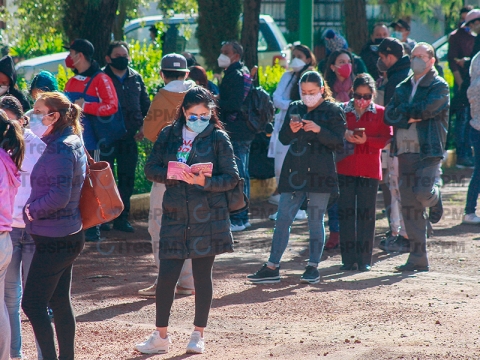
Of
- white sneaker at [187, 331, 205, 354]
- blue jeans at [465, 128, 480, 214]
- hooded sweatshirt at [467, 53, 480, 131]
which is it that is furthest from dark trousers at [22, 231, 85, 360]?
blue jeans at [465, 128, 480, 214]

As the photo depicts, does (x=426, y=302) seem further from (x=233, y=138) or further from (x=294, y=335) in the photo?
(x=233, y=138)

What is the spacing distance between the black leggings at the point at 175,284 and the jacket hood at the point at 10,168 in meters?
1.22

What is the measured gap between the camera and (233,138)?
9.51 m

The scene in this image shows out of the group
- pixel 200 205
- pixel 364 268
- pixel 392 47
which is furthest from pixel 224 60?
pixel 200 205

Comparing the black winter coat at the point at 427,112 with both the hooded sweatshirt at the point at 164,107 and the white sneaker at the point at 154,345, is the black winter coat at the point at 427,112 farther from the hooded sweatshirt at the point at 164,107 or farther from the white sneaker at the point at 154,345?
the white sneaker at the point at 154,345

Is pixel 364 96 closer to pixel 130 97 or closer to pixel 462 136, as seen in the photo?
pixel 130 97

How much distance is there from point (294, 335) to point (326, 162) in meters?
2.01

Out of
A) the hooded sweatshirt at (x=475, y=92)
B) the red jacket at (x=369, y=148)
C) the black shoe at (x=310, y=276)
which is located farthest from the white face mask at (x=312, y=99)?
the hooded sweatshirt at (x=475, y=92)

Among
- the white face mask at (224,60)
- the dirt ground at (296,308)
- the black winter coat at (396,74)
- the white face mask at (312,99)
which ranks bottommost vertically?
the dirt ground at (296,308)

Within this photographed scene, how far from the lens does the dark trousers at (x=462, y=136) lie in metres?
14.0

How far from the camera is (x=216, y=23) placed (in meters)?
14.8

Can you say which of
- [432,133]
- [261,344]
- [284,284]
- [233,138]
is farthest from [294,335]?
[233,138]

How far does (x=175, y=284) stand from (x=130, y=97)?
4379mm

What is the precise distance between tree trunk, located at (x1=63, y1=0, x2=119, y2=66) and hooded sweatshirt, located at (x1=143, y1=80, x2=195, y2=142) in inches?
151
